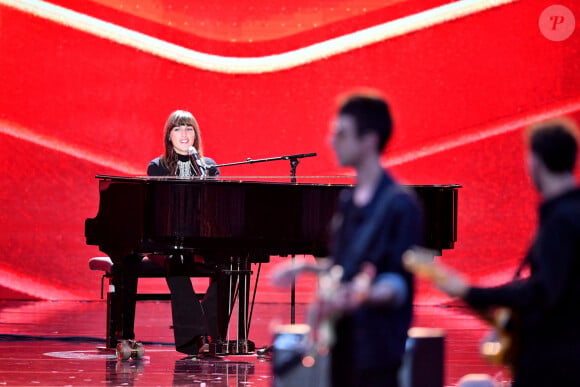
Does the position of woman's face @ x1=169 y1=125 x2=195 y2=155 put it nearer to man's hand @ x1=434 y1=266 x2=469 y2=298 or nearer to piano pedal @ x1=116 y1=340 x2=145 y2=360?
piano pedal @ x1=116 y1=340 x2=145 y2=360

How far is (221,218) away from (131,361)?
99cm

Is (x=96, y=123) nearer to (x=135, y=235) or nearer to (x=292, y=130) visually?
(x=292, y=130)

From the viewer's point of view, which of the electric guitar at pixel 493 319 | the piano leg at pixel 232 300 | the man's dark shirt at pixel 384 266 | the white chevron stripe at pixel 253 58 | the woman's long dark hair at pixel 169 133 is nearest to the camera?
the electric guitar at pixel 493 319

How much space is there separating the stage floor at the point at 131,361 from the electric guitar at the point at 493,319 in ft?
4.23

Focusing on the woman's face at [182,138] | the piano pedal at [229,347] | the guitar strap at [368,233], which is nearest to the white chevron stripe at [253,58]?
the woman's face at [182,138]

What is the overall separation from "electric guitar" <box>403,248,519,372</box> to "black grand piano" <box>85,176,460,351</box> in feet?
10.9

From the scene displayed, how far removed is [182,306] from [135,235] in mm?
609

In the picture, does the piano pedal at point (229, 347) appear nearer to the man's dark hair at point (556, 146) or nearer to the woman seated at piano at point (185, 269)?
the woman seated at piano at point (185, 269)

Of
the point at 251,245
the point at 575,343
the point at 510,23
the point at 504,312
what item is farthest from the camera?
the point at 510,23

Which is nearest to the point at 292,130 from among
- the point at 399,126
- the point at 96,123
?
the point at 399,126

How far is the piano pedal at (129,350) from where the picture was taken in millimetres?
5953

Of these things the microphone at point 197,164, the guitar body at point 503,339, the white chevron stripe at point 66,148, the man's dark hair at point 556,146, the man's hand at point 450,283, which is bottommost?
the guitar body at point 503,339

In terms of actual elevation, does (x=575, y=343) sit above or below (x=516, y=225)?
below

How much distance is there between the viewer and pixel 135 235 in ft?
18.7
